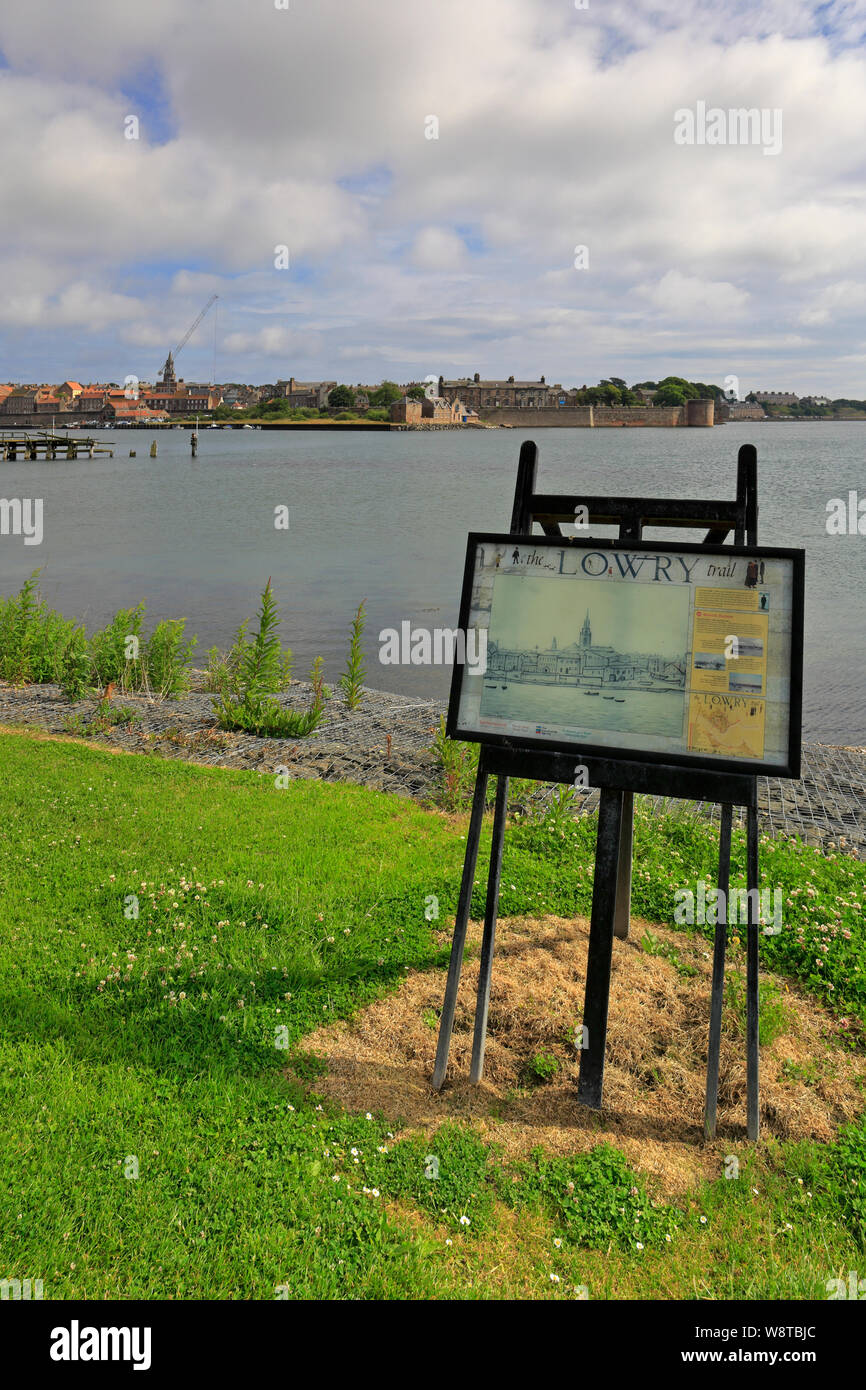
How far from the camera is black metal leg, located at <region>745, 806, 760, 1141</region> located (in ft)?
14.0

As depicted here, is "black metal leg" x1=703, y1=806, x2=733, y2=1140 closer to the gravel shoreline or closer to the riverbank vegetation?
the gravel shoreline

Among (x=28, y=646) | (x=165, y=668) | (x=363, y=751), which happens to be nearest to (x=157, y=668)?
(x=165, y=668)

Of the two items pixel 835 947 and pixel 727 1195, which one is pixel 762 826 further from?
pixel 727 1195

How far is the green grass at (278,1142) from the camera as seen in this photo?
142 inches

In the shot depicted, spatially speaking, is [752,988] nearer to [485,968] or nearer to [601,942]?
[601,942]

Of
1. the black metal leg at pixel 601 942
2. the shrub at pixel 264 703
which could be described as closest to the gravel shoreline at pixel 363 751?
the shrub at pixel 264 703

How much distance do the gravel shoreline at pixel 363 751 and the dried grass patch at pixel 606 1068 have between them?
3192mm
